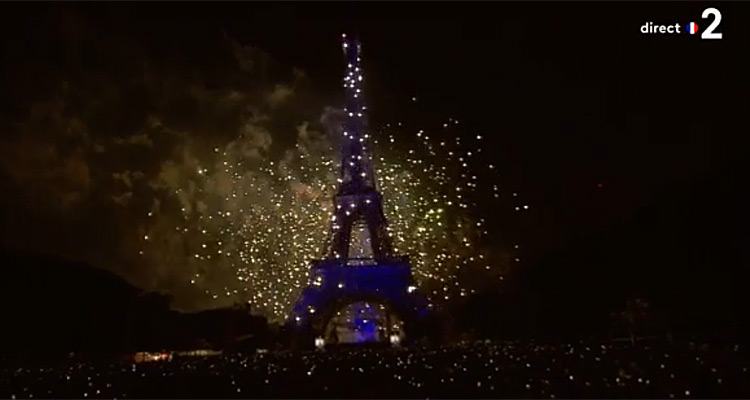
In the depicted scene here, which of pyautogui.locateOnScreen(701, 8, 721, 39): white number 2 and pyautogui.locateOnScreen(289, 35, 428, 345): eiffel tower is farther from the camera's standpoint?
pyautogui.locateOnScreen(289, 35, 428, 345): eiffel tower

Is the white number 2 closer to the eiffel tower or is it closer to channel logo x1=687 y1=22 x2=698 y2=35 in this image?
channel logo x1=687 y1=22 x2=698 y2=35

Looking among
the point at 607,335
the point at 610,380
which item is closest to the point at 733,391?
the point at 610,380

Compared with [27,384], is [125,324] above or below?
above

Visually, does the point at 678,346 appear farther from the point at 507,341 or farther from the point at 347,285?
the point at 347,285

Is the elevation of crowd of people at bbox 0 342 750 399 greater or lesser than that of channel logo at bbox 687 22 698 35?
lesser

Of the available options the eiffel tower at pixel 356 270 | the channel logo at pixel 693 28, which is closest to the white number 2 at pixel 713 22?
the channel logo at pixel 693 28

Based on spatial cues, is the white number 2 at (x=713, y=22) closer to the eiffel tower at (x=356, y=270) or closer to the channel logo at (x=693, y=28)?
the channel logo at (x=693, y=28)

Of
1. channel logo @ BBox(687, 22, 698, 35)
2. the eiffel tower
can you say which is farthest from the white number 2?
the eiffel tower

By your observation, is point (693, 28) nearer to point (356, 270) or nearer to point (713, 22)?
point (713, 22)
